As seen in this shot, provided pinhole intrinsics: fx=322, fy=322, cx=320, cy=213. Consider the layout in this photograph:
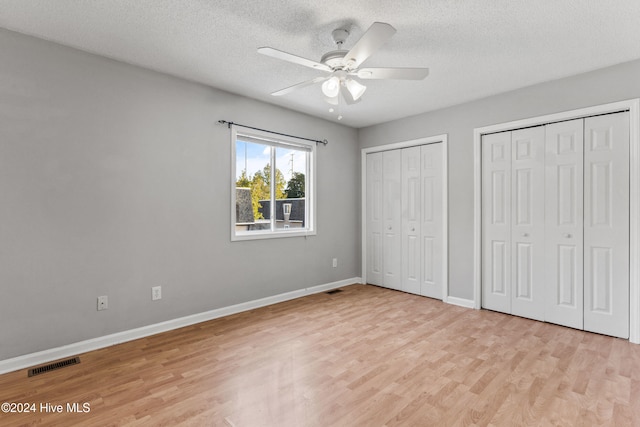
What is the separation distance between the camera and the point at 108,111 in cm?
283

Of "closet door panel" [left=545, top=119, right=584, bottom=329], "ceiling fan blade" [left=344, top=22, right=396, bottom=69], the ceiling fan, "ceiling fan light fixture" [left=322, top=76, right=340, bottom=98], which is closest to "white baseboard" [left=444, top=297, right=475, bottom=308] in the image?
"closet door panel" [left=545, top=119, right=584, bottom=329]

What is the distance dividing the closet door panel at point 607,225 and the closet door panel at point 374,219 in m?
2.47

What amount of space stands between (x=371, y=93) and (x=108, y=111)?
2613 millimetres

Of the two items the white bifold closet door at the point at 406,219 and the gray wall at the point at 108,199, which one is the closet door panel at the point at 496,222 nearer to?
the white bifold closet door at the point at 406,219

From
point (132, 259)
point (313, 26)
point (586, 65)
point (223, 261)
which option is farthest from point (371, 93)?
point (132, 259)

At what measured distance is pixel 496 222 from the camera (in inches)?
148

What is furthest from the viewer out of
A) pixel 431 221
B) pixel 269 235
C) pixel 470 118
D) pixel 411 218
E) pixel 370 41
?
pixel 411 218

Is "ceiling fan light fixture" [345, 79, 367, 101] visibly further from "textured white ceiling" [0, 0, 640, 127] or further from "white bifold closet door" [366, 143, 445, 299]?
"white bifold closet door" [366, 143, 445, 299]

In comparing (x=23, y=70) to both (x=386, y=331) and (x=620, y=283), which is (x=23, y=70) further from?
(x=620, y=283)

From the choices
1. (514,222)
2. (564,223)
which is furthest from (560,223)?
(514,222)

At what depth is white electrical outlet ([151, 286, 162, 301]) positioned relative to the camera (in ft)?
10.1

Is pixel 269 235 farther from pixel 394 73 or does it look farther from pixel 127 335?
pixel 394 73

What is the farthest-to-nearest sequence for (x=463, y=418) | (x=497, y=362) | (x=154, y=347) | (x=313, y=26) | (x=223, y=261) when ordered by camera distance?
(x=223, y=261), (x=154, y=347), (x=497, y=362), (x=313, y=26), (x=463, y=418)

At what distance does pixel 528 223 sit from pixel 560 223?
287mm
